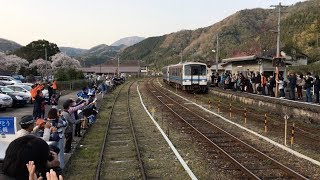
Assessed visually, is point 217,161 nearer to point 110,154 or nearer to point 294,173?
point 294,173

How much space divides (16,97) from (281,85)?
51.8ft

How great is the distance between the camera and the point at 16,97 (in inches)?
1081

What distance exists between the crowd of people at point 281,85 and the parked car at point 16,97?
15.0 m

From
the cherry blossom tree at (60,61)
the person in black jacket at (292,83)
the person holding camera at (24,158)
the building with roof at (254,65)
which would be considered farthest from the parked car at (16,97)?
the cherry blossom tree at (60,61)

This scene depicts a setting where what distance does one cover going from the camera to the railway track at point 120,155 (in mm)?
10930

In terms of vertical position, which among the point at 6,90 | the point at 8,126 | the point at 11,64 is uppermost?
the point at 11,64

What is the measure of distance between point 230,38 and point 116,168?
160 metres

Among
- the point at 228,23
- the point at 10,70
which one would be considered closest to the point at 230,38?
the point at 228,23

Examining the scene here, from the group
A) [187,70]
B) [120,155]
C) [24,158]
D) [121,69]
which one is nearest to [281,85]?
[120,155]

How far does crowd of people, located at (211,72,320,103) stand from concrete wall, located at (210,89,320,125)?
106cm

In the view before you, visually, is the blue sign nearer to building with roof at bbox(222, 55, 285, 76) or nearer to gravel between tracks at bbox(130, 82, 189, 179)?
gravel between tracks at bbox(130, 82, 189, 179)

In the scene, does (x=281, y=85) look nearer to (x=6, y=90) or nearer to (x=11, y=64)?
(x=6, y=90)

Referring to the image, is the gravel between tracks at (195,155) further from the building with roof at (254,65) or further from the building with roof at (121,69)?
the building with roof at (121,69)

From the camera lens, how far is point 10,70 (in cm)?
8631
